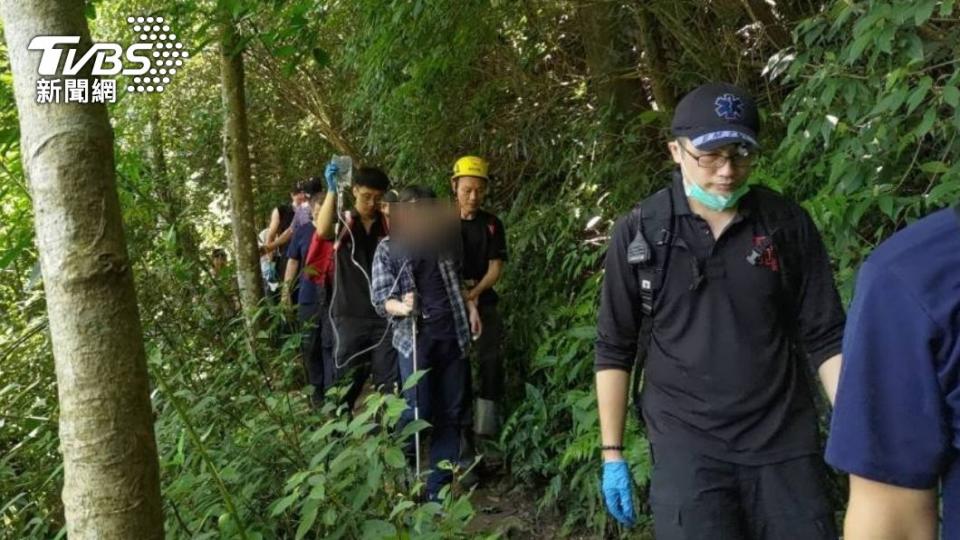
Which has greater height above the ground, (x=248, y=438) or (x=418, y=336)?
(x=418, y=336)

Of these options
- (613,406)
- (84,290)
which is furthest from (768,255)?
(84,290)

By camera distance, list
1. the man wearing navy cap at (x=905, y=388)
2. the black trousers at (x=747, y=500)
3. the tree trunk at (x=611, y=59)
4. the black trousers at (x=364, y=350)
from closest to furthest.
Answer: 1. the man wearing navy cap at (x=905, y=388)
2. the black trousers at (x=747, y=500)
3. the black trousers at (x=364, y=350)
4. the tree trunk at (x=611, y=59)

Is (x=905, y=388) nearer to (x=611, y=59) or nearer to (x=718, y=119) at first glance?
(x=718, y=119)

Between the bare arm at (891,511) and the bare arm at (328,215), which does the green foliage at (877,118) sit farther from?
the bare arm at (328,215)

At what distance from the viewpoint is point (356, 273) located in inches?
218

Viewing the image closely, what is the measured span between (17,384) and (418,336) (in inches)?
81.1

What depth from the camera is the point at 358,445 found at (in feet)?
10.3

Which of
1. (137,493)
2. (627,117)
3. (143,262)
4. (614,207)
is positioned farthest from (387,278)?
(137,493)

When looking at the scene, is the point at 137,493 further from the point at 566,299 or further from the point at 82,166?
the point at 566,299

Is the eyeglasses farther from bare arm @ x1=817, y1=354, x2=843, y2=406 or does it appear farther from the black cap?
bare arm @ x1=817, y1=354, x2=843, y2=406

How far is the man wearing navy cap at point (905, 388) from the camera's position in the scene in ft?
3.79

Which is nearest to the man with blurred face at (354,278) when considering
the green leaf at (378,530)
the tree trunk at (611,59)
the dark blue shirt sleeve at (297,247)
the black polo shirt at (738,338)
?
the dark blue shirt sleeve at (297,247)

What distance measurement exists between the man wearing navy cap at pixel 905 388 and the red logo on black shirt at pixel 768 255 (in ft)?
4.07

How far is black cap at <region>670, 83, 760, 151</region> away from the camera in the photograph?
8.05 ft
